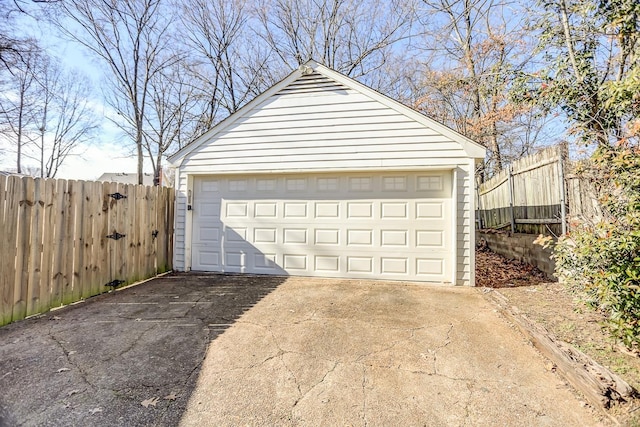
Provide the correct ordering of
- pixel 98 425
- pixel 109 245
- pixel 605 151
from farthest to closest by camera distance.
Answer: pixel 109 245 < pixel 605 151 < pixel 98 425

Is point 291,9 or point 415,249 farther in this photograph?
point 291,9

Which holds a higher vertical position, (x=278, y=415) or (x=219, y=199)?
(x=219, y=199)

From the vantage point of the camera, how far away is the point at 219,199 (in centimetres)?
680

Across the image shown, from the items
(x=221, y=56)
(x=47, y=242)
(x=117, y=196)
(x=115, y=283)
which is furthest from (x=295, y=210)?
(x=221, y=56)

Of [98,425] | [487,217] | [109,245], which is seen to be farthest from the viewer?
[487,217]

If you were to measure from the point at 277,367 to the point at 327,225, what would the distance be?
376cm

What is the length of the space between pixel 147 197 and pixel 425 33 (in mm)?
11915

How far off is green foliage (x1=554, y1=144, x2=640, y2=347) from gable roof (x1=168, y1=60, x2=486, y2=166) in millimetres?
2511

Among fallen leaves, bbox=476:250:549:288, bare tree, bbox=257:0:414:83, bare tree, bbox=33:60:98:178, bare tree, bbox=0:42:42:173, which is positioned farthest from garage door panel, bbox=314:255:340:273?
bare tree, bbox=33:60:98:178

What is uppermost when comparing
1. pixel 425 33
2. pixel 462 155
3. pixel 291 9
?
pixel 291 9

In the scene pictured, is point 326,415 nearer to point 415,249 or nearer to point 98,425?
point 98,425

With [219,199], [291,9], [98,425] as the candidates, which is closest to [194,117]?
[291,9]

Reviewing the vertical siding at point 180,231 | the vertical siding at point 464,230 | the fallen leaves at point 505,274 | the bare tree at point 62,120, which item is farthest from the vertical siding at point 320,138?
the bare tree at point 62,120

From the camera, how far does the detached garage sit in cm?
577
